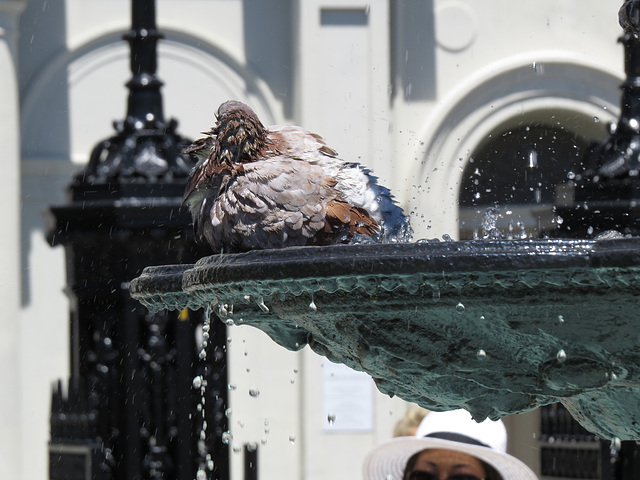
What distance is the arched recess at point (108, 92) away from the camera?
9.41 meters

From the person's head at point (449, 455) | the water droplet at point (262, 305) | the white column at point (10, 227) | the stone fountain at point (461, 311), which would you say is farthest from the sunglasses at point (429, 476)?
the white column at point (10, 227)

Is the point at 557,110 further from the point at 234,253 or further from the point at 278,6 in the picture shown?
the point at 234,253

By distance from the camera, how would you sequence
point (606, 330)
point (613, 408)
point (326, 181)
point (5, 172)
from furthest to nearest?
point (5, 172) < point (613, 408) < point (326, 181) < point (606, 330)

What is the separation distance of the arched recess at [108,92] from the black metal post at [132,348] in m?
3.89

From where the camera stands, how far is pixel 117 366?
18.0 ft

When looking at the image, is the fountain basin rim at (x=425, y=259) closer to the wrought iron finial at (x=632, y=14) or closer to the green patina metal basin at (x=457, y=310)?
the green patina metal basin at (x=457, y=310)

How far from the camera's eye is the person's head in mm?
3498

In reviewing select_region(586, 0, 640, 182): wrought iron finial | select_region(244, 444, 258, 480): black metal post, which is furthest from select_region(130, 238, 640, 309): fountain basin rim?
select_region(586, 0, 640, 182): wrought iron finial

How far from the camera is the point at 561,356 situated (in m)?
2.06

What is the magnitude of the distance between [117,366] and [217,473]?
61 cm

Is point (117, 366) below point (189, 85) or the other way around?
below

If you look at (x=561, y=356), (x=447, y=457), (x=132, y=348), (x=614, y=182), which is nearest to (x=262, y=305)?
(x=561, y=356)

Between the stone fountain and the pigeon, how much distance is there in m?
0.10

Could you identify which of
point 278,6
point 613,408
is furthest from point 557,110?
point 613,408
